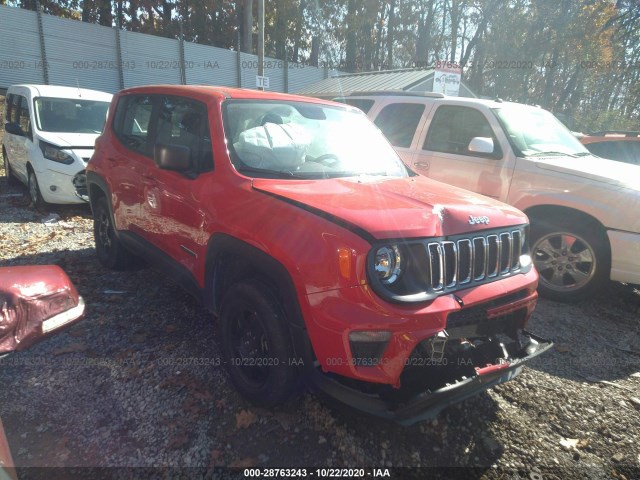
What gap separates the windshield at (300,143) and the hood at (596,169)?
6.72ft

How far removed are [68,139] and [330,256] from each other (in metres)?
6.43

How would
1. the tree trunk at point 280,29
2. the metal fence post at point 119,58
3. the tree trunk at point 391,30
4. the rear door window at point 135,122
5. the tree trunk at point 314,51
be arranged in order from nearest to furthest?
the rear door window at point 135,122 < the metal fence post at point 119,58 < the tree trunk at point 280,29 < the tree trunk at point 314,51 < the tree trunk at point 391,30

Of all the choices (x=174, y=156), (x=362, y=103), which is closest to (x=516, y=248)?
(x=174, y=156)

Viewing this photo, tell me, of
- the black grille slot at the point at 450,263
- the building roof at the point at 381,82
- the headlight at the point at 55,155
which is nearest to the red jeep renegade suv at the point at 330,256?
the black grille slot at the point at 450,263

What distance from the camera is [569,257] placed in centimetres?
452

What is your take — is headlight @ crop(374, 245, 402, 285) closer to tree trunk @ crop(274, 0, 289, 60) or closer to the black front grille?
the black front grille

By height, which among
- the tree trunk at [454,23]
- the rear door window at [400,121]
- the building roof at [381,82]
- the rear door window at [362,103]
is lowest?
the rear door window at [400,121]

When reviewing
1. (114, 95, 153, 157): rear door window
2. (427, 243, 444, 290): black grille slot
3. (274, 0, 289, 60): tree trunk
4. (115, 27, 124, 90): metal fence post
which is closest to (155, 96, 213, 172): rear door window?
(114, 95, 153, 157): rear door window

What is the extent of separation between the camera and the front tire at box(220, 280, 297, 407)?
2379 mm

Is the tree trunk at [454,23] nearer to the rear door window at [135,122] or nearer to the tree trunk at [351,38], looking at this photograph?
the tree trunk at [351,38]

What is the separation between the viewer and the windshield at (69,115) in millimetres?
7191

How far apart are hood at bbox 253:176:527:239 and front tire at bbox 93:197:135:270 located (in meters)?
2.57

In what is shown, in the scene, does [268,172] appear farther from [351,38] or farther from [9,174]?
[351,38]

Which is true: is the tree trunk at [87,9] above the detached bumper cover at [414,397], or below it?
above
